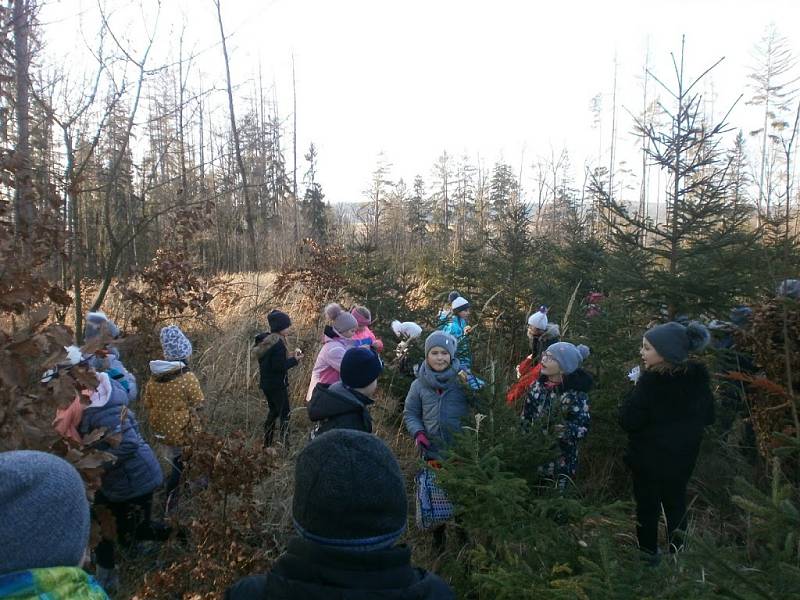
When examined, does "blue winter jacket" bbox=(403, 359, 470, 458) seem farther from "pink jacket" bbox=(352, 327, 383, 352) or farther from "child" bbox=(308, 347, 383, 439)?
"pink jacket" bbox=(352, 327, 383, 352)

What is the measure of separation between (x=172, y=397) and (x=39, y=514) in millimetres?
3386

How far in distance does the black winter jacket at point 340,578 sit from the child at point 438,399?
9.22ft

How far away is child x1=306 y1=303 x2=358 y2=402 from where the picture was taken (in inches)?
212

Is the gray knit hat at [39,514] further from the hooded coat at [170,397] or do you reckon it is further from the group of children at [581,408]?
the hooded coat at [170,397]

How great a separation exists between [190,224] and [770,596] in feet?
21.9

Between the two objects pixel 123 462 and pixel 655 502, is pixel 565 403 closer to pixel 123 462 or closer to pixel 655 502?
pixel 655 502

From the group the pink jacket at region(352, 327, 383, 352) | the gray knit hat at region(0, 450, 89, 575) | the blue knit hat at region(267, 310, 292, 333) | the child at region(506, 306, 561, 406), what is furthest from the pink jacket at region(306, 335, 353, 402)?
the gray knit hat at region(0, 450, 89, 575)

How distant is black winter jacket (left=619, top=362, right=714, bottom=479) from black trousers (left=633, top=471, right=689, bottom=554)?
7cm

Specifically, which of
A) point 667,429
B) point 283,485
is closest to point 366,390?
point 283,485

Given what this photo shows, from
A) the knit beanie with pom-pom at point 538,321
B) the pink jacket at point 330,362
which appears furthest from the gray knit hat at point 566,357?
the pink jacket at point 330,362

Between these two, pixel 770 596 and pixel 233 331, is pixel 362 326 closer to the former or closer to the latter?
pixel 233 331

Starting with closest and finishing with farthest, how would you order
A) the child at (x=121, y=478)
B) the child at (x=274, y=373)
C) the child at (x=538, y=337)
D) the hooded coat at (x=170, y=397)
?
the child at (x=121, y=478) → the hooded coat at (x=170, y=397) → the child at (x=538, y=337) → the child at (x=274, y=373)

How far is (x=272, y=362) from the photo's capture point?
6.05m

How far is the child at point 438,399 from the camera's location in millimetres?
4211
